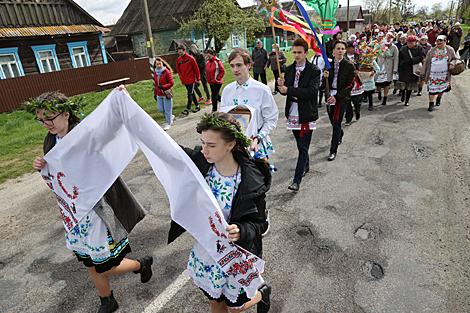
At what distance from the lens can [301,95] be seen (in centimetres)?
467

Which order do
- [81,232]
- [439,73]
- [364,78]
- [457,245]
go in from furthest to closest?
[364,78] < [439,73] < [457,245] < [81,232]

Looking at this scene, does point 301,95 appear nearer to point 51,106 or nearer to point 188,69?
point 51,106

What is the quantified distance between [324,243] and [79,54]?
817 inches

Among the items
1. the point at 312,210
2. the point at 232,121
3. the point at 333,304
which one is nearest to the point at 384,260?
the point at 333,304

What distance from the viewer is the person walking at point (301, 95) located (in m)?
A: 4.66

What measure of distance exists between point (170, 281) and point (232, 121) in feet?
6.90

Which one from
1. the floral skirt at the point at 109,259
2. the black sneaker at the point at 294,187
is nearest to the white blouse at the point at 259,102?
the black sneaker at the point at 294,187

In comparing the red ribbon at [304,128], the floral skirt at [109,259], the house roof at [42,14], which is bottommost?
the floral skirt at [109,259]

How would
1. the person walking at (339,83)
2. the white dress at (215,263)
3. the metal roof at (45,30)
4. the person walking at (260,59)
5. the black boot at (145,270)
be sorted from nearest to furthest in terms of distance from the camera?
1. the white dress at (215,263)
2. the black boot at (145,270)
3. the person walking at (339,83)
4. the person walking at (260,59)
5. the metal roof at (45,30)

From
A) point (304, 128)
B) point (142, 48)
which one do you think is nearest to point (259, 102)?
point (304, 128)

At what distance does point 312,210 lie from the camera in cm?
452

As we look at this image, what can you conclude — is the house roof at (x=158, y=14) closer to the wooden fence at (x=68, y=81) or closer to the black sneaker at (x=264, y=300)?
the wooden fence at (x=68, y=81)

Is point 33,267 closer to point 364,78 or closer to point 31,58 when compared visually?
point 364,78

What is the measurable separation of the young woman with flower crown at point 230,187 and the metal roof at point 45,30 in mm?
18034
